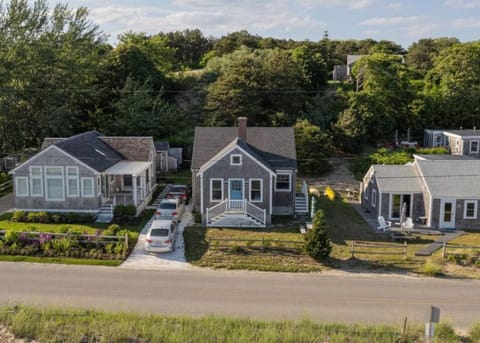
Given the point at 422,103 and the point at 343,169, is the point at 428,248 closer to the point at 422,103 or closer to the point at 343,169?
the point at 343,169

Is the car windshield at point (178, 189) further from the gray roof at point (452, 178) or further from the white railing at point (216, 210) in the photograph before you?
the gray roof at point (452, 178)

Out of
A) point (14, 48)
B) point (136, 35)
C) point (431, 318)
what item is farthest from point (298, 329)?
point (136, 35)

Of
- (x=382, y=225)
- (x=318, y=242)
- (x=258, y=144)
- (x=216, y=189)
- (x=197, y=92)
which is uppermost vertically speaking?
(x=197, y=92)

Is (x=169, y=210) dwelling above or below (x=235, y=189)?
below

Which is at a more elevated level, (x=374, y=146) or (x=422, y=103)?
(x=422, y=103)

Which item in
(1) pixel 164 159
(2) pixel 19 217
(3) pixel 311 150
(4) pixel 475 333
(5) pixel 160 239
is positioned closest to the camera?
(4) pixel 475 333

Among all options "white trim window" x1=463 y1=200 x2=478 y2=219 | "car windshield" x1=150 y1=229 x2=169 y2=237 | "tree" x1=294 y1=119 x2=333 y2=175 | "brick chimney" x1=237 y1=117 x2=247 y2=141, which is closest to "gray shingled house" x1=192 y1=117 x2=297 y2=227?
"brick chimney" x1=237 y1=117 x2=247 y2=141

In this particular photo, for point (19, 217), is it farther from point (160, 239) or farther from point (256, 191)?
point (256, 191)

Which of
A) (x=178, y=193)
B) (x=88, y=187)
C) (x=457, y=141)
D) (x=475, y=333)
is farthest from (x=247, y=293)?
(x=457, y=141)
